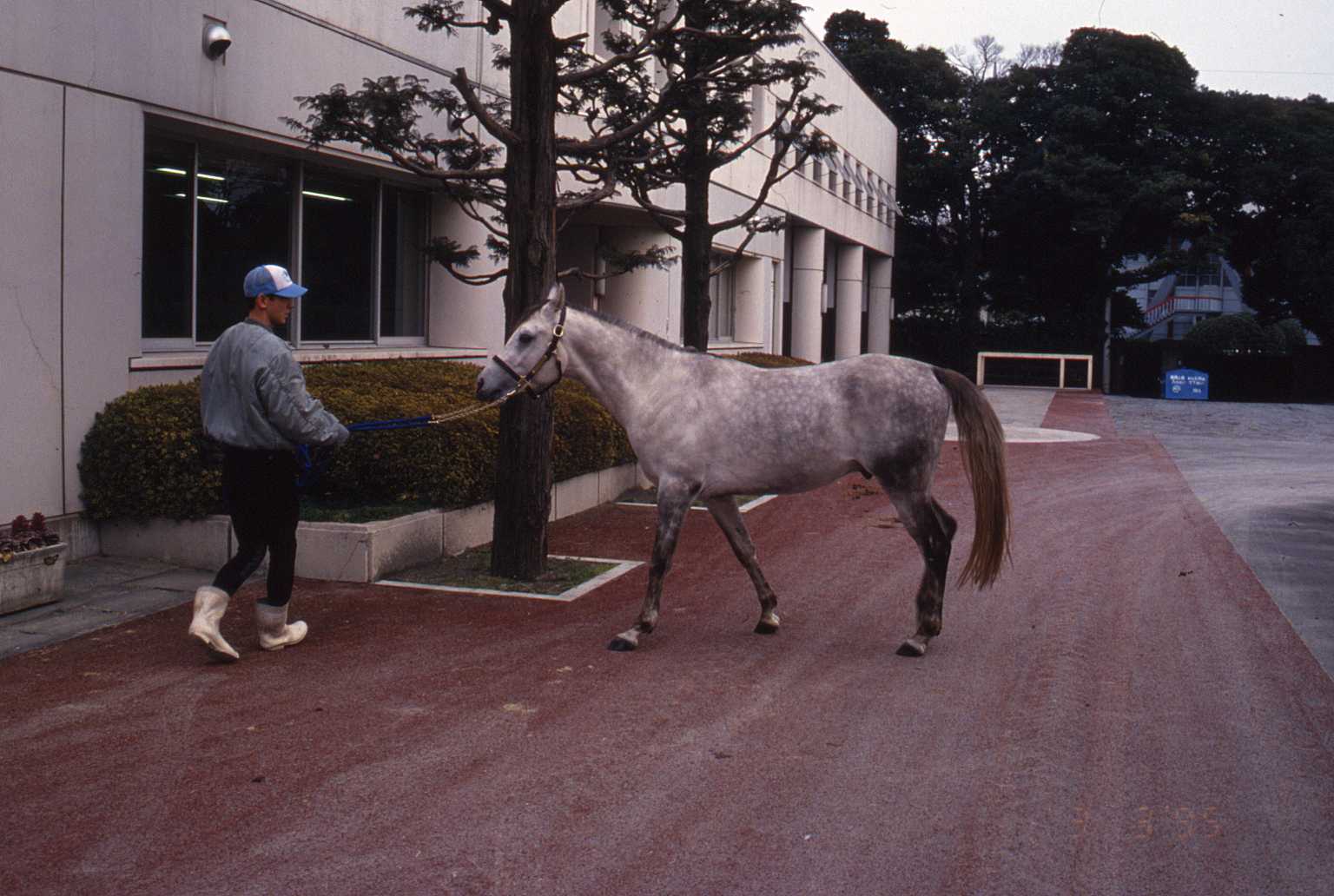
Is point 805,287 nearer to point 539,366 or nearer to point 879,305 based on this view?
point 879,305

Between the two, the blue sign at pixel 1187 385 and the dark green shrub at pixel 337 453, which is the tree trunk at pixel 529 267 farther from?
the blue sign at pixel 1187 385

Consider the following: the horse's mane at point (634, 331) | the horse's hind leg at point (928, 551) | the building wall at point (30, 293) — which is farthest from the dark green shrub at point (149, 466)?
the horse's hind leg at point (928, 551)

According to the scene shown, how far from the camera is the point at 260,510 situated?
7.08 metres

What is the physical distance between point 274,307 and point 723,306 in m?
21.8

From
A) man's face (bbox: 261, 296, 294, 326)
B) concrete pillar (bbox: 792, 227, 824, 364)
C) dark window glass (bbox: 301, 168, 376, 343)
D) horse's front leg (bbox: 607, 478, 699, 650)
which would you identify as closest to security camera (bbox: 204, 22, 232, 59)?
dark window glass (bbox: 301, 168, 376, 343)

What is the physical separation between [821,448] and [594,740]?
260cm

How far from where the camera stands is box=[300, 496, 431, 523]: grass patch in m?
9.80

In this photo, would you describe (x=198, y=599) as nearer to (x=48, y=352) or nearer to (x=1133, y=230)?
(x=48, y=352)

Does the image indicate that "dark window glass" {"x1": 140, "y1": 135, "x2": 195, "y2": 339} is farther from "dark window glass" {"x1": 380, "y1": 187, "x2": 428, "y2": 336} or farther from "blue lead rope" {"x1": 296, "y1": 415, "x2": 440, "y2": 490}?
"blue lead rope" {"x1": 296, "y1": 415, "x2": 440, "y2": 490}

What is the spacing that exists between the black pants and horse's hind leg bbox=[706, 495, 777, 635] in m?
2.43

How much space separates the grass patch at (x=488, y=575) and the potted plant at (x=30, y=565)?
2.25 metres

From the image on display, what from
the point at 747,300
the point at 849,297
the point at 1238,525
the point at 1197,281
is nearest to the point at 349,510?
the point at 1238,525

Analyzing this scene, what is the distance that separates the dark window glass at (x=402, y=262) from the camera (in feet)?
49.4

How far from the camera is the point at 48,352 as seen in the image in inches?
374
